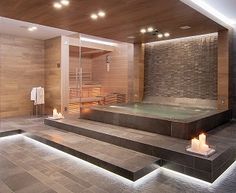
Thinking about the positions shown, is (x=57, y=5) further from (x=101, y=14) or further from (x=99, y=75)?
(x=99, y=75)

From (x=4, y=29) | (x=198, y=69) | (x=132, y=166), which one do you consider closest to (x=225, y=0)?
(x=198, y=69)

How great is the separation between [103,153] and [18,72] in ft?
15.1

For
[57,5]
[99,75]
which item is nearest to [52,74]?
[99,75]

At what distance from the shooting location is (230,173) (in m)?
2.88

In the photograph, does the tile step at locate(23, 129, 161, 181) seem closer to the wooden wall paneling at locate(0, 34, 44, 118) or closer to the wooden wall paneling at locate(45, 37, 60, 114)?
the wooden wall paneling at locate(45, 37, 60, 114)

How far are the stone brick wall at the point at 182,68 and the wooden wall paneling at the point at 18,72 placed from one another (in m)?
3.44

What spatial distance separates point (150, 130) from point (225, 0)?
248 cm

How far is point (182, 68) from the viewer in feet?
18.5

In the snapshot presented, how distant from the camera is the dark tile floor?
2.46m

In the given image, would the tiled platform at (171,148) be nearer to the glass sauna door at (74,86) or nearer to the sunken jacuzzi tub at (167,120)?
the sunken jacuzzi tub at (167,120)

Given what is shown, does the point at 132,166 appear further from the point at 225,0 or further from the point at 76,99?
the point at 76,99

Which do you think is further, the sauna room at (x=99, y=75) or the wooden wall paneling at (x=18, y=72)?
the sauna room at (x=99, y=75)

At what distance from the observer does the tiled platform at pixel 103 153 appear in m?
2.77

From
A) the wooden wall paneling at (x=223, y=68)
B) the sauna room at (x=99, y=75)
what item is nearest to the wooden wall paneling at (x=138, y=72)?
the sauna room at (x=99, y=75)
